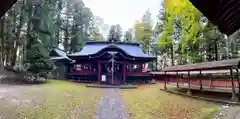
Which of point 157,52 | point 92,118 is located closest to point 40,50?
point 92,118

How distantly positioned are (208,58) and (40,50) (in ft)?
60.9

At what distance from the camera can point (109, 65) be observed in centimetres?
2775

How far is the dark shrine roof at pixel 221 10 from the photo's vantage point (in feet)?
7.88

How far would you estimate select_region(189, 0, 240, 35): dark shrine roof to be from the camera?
2.40m

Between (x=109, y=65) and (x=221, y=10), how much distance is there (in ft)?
83.2

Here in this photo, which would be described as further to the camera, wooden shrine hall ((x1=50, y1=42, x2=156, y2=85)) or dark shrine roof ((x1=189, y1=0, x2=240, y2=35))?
wooden shrine hall ((x1=50, y1=42, x2=156, y2=85))

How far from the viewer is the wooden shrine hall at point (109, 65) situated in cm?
2562

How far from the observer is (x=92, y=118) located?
8.36 meters

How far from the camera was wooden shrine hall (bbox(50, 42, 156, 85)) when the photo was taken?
25.6 metres

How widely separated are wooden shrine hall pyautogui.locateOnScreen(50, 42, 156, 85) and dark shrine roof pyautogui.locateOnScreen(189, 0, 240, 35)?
21.4 m

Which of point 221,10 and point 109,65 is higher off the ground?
point 109,65

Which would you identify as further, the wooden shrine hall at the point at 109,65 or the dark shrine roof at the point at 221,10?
the wooden shrine hall at the point at 109,65

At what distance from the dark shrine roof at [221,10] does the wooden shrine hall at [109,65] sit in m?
21.4

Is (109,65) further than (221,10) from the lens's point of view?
Yes
